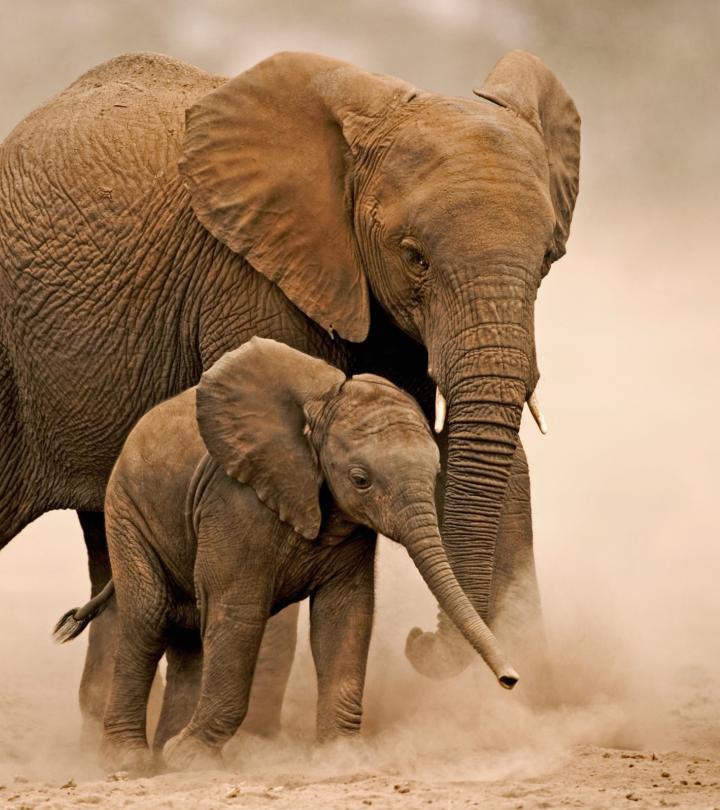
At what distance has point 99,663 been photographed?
11875mm

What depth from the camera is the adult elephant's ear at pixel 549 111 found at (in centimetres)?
1039

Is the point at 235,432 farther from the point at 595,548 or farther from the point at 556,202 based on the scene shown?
the point at 595,548

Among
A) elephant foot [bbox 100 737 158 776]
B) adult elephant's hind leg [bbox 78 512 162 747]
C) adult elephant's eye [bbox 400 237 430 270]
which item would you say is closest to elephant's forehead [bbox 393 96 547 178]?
adult elephant's eye [bbox 400 237 430 270]

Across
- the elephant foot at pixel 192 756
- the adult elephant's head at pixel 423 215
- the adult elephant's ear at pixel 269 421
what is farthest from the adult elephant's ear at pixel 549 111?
the elephant foot at pixel 192 756

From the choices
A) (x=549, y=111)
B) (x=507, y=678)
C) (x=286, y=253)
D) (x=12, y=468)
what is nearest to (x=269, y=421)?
(x=286, y=253)

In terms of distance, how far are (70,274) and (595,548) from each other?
538cm

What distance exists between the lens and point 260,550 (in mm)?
9250

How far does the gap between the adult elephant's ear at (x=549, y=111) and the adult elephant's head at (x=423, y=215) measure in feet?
0.04

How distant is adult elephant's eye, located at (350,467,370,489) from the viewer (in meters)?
8.95

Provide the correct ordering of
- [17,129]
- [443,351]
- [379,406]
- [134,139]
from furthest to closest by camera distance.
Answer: [17,129] → [134,139] → [443,351] → [379,406]

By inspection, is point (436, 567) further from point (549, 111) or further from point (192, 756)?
point (549, 111)

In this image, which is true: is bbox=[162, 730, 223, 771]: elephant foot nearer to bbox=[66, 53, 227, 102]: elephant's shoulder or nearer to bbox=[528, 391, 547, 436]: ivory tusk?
bbox=[528, 391, 547, 436]: ivory tusk

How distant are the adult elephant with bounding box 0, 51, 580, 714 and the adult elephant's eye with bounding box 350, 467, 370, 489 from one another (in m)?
0.75

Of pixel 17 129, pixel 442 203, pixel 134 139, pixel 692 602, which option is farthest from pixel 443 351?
pixel 692 602
